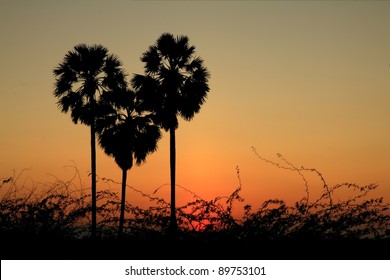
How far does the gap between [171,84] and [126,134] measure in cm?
643

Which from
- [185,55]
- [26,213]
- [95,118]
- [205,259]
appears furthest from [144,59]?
[205,259]

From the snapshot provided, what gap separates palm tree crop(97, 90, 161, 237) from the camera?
47.5 metres

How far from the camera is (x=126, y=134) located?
158 feet

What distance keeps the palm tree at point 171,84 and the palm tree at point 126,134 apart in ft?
12.3

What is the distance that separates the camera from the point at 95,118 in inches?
1861

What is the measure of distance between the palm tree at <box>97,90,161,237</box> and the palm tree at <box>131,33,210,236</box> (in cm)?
374

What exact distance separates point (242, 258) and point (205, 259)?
4.15 feet

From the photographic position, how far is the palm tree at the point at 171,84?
140ft

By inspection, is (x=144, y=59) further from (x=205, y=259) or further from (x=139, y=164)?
(x=205, y=259)

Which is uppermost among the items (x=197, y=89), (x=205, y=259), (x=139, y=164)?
(x=197, y=89)

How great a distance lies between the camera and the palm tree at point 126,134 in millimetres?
47469

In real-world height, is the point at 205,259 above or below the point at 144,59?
below

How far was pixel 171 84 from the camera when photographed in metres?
43.2

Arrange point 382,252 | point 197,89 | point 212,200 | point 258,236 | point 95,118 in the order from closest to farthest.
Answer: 1. point 382,252
2. point 258,236
3. point 212,200
4. point 197,89
5. point 95,118
